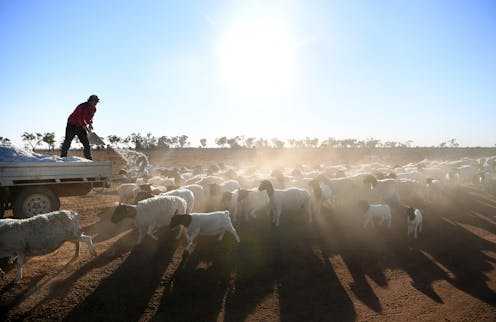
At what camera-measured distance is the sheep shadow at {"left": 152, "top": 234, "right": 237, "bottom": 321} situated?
535cm

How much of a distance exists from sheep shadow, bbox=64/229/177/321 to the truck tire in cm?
294

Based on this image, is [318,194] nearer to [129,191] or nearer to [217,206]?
[217,206]

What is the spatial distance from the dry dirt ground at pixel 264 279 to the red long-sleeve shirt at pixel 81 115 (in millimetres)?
3408

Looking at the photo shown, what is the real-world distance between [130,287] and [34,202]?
4.40 meters

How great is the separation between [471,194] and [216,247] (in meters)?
17.4

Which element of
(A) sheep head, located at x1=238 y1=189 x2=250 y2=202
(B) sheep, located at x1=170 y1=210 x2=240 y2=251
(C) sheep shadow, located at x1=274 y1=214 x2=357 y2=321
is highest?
(A) sheep head, located at x1=238 y1=189 x2=250 y2=202

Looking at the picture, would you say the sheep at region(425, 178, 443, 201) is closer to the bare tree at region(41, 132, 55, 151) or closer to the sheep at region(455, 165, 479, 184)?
the sheep at region(455, 165, 479, 184)

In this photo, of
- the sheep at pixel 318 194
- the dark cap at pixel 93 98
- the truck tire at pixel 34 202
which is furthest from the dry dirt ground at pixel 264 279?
the dark cap at pixel 93 98

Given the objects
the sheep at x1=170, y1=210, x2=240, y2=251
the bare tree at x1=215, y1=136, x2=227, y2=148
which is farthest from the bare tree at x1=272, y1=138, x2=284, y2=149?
the sheep at x1=170, y1=210, x2=240, y2=251

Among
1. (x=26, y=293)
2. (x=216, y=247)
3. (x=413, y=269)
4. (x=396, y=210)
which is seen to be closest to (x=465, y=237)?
(x=396, y=210)

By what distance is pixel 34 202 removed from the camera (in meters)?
8.27

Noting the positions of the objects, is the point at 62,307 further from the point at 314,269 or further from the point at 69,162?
the point at 314,269

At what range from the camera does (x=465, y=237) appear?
10250mm

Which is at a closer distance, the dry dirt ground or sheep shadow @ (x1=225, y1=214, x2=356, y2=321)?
the dry dirt ground
